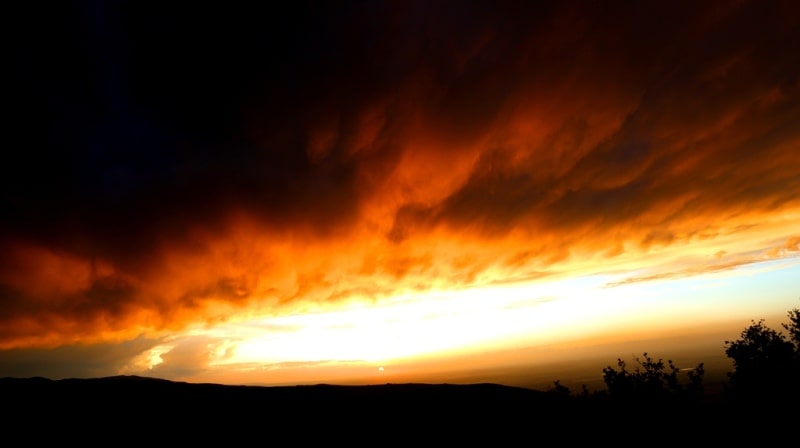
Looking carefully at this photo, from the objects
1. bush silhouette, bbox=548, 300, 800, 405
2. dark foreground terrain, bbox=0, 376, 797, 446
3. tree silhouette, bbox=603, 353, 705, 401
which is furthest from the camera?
tree silhouette, bbox=603, 353, 705, 401

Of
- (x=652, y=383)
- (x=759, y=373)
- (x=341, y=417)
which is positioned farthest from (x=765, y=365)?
(x=341, y=417)

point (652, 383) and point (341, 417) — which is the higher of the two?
point (341, 417)

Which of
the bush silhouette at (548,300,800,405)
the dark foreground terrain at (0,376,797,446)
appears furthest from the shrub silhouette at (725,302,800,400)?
the dark foreground terrain at (0,376,797,446)

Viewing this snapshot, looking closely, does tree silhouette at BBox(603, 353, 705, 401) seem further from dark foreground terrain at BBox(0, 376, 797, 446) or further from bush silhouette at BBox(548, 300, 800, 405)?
dark foreground terrain at BBox(0, 376, 797, 446)

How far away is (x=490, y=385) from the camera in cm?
3581

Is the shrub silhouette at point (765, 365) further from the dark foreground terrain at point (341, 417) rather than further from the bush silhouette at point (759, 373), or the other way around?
the dark foreground terrain at point (341, 417)

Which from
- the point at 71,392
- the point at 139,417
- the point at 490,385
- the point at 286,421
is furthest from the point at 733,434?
the point at 71,392

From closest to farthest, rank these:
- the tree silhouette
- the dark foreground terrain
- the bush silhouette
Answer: the dark foreground terrain, the bush silhouette, the tree silhouette

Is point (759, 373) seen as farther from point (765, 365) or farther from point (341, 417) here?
point (341, 417)

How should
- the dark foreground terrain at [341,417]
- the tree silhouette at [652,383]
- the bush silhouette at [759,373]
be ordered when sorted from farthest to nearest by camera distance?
the tree silhouette at [652,383], the bush silhouette at [759,373], the dark foreground terrain at [341,417]

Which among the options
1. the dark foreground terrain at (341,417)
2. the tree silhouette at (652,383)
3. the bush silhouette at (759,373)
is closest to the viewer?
the dark foreground terrain at (341,417)

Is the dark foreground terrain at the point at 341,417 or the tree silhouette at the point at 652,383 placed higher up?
the dark foreground terrain at the point at 341,417

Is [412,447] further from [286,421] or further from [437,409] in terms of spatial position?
[286,421]

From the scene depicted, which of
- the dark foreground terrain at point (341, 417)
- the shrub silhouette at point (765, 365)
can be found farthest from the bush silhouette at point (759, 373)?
the dark foreground terrain at point (341, 417)
